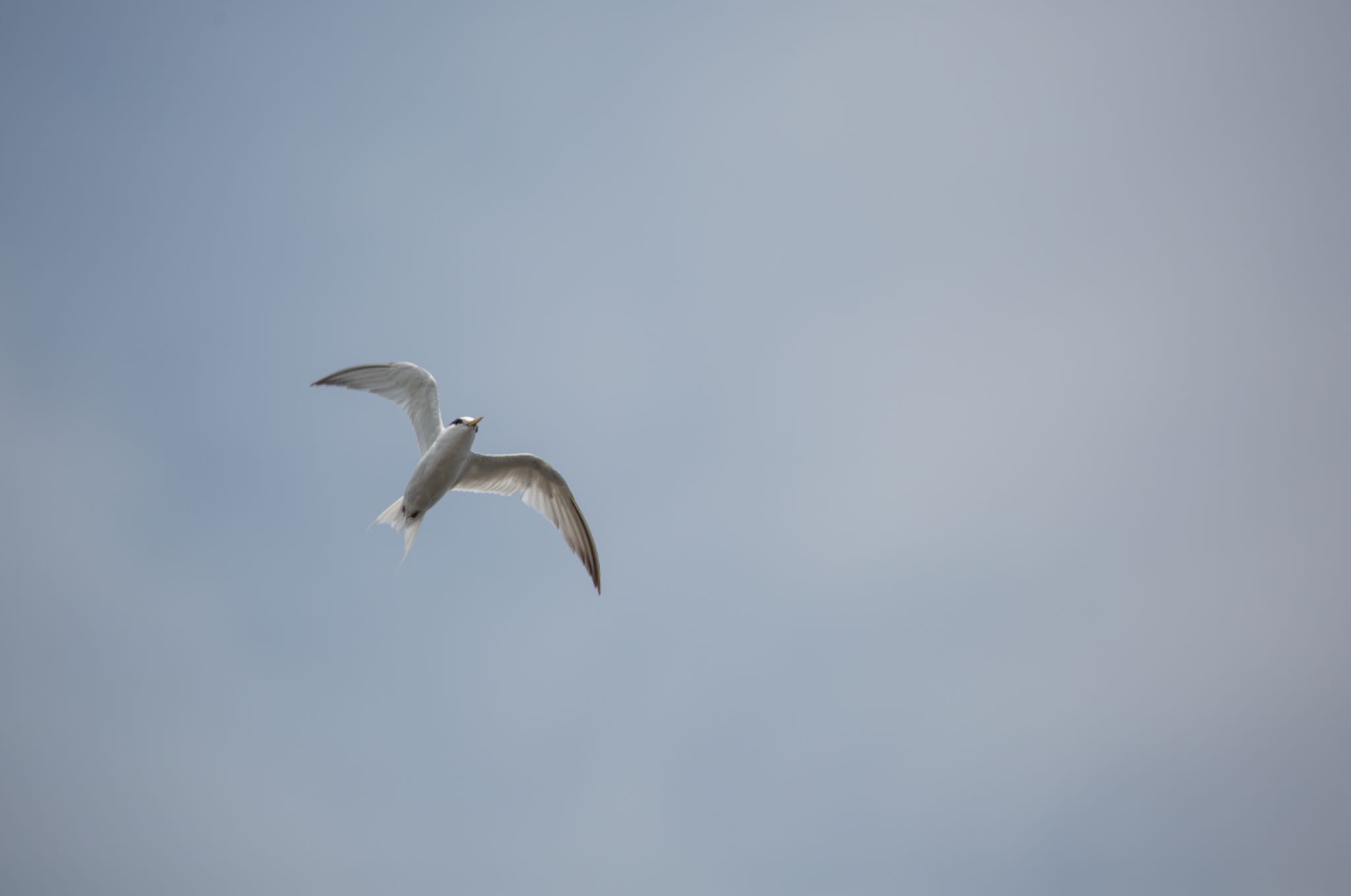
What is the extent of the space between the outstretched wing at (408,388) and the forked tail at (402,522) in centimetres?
92

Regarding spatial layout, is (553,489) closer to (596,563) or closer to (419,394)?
(596,563)

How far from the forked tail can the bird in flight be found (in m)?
0.01

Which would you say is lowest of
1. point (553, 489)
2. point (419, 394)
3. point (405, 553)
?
point (405, 553)

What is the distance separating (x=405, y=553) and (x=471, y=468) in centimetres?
175

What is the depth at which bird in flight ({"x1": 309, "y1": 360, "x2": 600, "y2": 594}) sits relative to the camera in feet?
46.4

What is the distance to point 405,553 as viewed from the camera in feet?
47.2

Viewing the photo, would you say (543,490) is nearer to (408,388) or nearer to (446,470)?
(446,470)

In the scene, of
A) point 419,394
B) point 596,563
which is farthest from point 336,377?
point 596,563

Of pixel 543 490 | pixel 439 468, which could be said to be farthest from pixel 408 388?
pixel 543 490

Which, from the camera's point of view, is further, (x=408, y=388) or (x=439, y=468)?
(x=408, y=388)

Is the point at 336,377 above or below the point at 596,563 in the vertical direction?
above

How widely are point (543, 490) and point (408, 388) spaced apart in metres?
2.75

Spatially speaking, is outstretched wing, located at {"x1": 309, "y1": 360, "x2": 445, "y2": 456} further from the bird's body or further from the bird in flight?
the bird's body

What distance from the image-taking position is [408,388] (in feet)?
49.3
